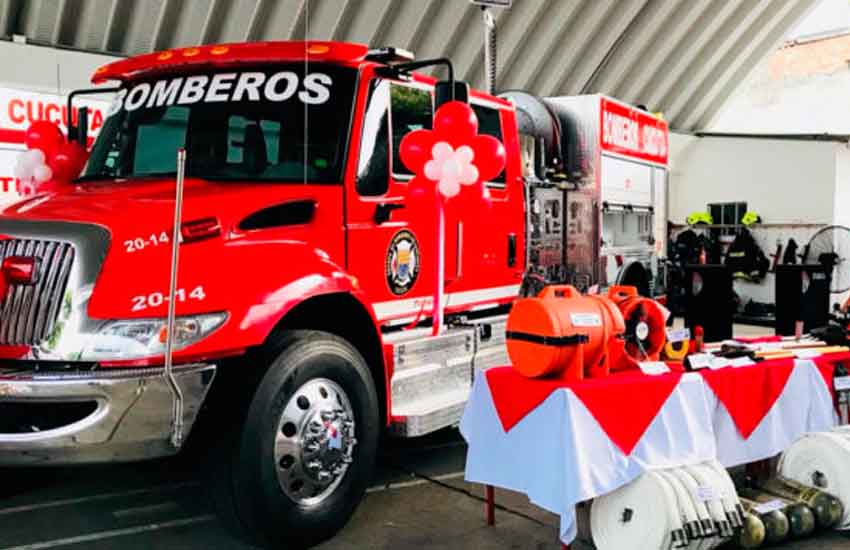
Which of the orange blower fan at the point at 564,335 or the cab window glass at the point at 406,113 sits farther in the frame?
the cab window glass at the point at 406,113

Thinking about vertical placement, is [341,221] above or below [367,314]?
above

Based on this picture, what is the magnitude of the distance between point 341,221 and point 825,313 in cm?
814

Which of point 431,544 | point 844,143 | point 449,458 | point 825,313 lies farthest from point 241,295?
point 844,143

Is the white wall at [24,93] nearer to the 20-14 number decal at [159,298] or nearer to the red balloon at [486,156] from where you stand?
the red balloon at [486,156]

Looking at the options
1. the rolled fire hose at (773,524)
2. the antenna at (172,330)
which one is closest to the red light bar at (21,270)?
the antenna at (172,330)

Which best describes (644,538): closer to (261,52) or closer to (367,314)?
(367,314)

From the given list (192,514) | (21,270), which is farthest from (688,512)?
(21,270)

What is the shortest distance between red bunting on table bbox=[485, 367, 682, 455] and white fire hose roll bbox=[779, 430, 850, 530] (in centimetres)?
94

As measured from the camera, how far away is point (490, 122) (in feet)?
21.1

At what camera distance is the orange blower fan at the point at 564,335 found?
414cm

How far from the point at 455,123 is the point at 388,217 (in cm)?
70

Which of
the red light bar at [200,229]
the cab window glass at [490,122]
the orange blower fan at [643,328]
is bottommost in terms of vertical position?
the orange blower fan at [643,328]

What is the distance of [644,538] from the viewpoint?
3955 mm

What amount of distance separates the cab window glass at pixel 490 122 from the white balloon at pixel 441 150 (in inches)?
48.3
